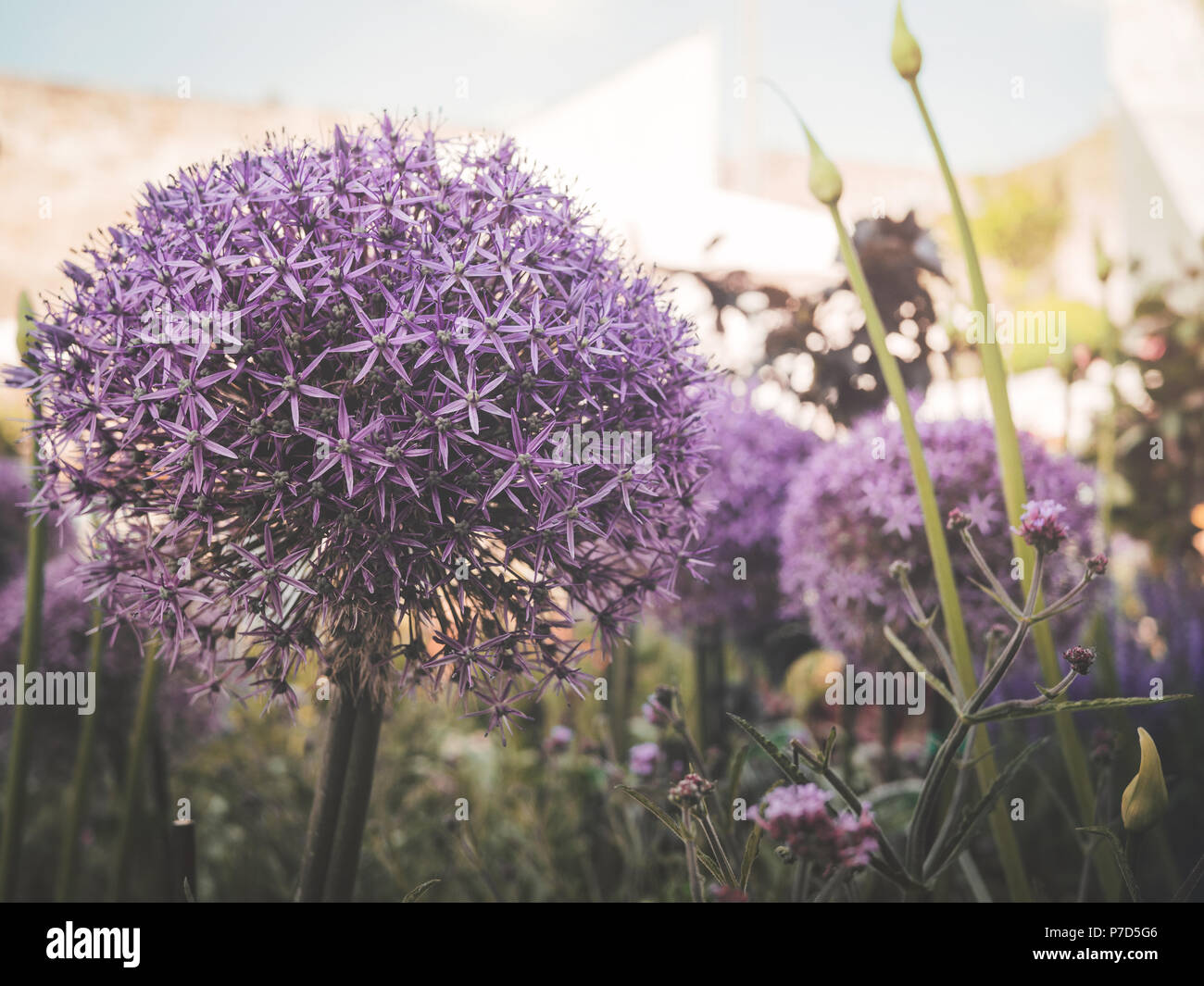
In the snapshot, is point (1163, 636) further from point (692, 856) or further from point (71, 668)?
point (71, 668)

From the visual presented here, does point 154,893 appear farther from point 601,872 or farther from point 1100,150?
point 1100,150

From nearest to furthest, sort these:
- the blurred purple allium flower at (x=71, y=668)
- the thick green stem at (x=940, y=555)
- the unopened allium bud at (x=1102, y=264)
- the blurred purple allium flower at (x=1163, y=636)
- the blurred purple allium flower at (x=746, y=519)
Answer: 1. the thick green stem at (x=940, y=555)
2. the unopened allium bud at (x=1102, y=264)
3. the blurred purple allium flower at (x=71, y=668)
4. the blurred purple allium flower at (x=746, y=519)
5. the blurred purple allium flower at (x=1163, y=636)

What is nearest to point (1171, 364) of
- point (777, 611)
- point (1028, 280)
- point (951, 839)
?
point (777, 611)

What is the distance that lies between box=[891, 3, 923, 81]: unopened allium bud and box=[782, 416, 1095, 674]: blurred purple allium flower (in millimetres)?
761

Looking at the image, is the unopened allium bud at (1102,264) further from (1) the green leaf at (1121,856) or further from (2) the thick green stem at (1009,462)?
(1) the green leaf at (1121,856)

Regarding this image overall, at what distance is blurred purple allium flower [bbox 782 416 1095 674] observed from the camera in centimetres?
179

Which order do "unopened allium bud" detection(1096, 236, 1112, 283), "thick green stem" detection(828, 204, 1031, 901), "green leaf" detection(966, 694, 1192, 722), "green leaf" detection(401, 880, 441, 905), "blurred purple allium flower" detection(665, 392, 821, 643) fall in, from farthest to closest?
"blurred purple allium flower" detection(665, 392, 821, 643), "unopened allium bud" detection(1096, 236, 1112, 283), "thick green stem" detection(828, 204, 1031, 901), "green leaf" detection(401, 880, 441, 905), "green leaf" detection(966, 694, 1192, 722)

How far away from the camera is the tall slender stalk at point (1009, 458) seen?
1.51 metres

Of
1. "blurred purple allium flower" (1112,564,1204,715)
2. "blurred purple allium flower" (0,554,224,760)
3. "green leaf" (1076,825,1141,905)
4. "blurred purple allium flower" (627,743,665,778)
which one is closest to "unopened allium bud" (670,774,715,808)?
"green leaf" (1076,825,1141,905)

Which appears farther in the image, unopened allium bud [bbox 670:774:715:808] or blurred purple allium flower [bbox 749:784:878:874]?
unopened allium bud [bbox 670:774:715:808]

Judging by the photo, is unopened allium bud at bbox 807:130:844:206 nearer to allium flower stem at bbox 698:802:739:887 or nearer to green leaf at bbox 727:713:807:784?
green leaf at bbox 727:713:807:784

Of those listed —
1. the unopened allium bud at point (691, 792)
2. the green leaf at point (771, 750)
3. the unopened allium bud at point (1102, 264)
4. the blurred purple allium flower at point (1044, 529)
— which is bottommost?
the unopened allium bud at point (691, 792)

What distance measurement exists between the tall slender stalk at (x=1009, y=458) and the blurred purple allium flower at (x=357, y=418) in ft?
2.06

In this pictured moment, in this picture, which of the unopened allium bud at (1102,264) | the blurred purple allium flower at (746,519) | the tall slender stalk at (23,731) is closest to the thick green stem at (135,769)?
the tall slender stalk at (23,731)
